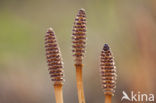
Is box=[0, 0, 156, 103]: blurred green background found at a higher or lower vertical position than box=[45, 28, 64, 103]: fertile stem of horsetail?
higher

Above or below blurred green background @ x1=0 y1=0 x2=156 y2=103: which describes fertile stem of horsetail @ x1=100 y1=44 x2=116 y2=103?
below

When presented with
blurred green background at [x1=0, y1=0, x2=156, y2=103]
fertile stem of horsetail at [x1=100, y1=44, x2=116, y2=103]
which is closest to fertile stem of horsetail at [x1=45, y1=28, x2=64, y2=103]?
fertile stem of horsetail at [x1=100, y1=44, x2=116, y2=103]

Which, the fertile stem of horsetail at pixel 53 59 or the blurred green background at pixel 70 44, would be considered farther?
the blurred green background at pixel 70 44

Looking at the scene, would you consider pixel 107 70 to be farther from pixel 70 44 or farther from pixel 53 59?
pixel 70 44

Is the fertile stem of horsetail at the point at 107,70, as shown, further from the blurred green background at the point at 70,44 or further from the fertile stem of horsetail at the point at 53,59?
the blurred green background at the point at 70,44

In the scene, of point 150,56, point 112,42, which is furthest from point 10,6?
point 150,56

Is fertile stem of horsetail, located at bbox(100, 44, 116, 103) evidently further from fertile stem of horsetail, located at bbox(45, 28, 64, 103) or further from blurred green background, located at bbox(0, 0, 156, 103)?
blurred green background, located at bbox(0, 0, 156, 103)

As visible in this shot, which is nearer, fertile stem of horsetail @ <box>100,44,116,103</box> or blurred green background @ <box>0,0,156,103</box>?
fertile stem of horsetail @ <box>100,44,116,103</box>

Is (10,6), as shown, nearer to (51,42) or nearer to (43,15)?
(43,15)

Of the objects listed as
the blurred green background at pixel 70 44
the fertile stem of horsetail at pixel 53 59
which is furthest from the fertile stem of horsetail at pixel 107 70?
the blurred green background at pixel 70 44
